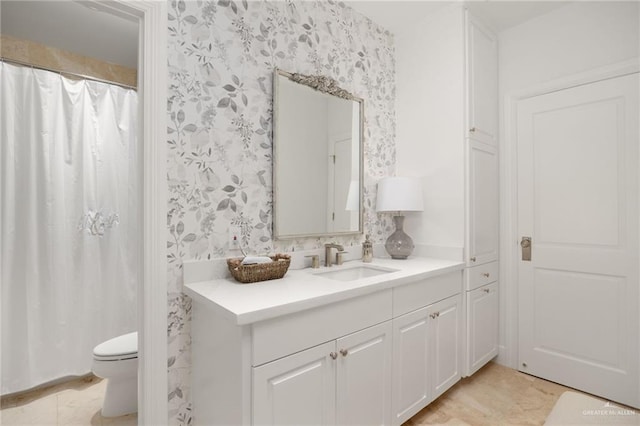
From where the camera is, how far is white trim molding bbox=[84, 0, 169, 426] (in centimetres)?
142

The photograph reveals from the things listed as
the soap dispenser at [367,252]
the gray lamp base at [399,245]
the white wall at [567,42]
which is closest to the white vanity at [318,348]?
the soap dispenser at [367,252]

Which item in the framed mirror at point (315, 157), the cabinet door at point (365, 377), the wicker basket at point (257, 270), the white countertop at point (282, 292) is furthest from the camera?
the framed mirror at point (315, 157)

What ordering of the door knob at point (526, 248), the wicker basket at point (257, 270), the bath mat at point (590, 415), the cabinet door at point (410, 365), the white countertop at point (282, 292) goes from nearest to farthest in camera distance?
the bath mat at point (590, 415) < the white countertop at point (282, 292) < the wicker basket at point (257, 270) < the cabinet door at point (410, 365) < the door knob at point (526, 248)

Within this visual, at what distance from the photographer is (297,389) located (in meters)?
1.27

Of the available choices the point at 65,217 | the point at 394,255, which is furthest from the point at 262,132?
the point at 65,217

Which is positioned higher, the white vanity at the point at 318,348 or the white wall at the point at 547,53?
the white wall at the point at 547,53

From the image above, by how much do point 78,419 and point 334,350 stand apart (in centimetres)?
181

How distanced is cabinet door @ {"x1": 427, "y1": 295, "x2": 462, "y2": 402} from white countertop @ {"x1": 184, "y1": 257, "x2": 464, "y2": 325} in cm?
27

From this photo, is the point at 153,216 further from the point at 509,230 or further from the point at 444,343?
the point at 509,230

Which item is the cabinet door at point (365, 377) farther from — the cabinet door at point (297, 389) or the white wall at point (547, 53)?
the white wall at point (547, 53)

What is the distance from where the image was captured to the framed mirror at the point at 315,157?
1.86 metres

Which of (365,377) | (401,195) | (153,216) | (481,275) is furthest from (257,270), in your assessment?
(481,275)

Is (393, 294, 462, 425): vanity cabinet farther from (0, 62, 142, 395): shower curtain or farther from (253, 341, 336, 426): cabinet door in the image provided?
(0, 62, 142, 395): shower curtain

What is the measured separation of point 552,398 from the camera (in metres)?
2.14
